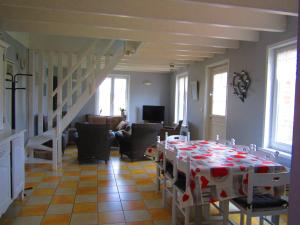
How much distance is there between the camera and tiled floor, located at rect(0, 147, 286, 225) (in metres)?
3.01

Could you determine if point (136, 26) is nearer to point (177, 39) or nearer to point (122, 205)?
point (177, 39)

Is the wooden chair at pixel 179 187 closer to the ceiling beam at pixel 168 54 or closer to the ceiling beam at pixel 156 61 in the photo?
the ceiling beam at pixel 168 54

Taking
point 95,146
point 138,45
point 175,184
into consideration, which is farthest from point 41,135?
point 175,184

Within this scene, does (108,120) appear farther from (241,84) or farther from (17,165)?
(17,165)

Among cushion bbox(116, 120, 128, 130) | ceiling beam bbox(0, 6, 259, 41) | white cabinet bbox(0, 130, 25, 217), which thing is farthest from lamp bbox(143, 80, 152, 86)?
white cabinet bbox(0, 130, 25, 217)

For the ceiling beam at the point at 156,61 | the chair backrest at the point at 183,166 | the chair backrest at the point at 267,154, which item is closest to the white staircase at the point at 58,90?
→ the ceiling beam at the point at 156,61

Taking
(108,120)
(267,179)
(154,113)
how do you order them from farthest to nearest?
(154,113)
(108,120)
(267,179)

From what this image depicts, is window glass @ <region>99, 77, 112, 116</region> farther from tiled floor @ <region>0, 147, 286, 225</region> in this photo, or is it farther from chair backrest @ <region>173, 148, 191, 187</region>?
chair backrest @ <region>173, 148, 191, 187</region>

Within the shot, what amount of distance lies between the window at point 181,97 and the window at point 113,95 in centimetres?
177

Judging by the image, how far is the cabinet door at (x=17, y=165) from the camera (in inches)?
120

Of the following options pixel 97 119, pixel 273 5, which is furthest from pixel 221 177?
pixel 97 119

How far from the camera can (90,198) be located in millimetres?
3623

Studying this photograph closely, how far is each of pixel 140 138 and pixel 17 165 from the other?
2779 millimetres

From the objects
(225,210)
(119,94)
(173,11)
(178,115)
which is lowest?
(225,210)
